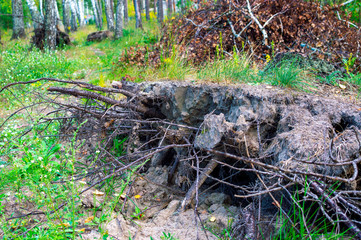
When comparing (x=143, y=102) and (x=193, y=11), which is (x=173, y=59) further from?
(x=193, y=11)

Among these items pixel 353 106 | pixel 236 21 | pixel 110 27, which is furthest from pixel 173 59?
pixel 110 27

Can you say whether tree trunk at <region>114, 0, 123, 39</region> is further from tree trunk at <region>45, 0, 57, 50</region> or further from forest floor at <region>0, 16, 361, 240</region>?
forest floor at <region>0, 16, 361, 240</region>

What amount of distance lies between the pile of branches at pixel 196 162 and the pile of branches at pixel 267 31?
1983 millimetres

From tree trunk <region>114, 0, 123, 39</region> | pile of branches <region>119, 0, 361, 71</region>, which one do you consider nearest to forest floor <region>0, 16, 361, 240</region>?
pile of branches <region>119, 0, 361, 71</region>

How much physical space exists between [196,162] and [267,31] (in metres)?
3.68

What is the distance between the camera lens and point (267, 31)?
17.2 ft

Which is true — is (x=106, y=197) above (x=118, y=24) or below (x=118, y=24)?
below

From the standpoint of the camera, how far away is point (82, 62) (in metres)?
8.34

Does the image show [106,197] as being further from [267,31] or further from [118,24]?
[118,24]

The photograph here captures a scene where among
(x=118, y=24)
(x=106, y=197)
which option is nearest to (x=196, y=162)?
(x=106, y=197)

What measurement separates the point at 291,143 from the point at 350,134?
1.44ft

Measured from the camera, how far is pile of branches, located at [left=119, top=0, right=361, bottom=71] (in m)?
4.89

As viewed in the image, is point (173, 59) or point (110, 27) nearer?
point (173, 59)

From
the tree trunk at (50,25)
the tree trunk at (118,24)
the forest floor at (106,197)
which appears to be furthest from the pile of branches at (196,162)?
the tree trunk at (118,24)
